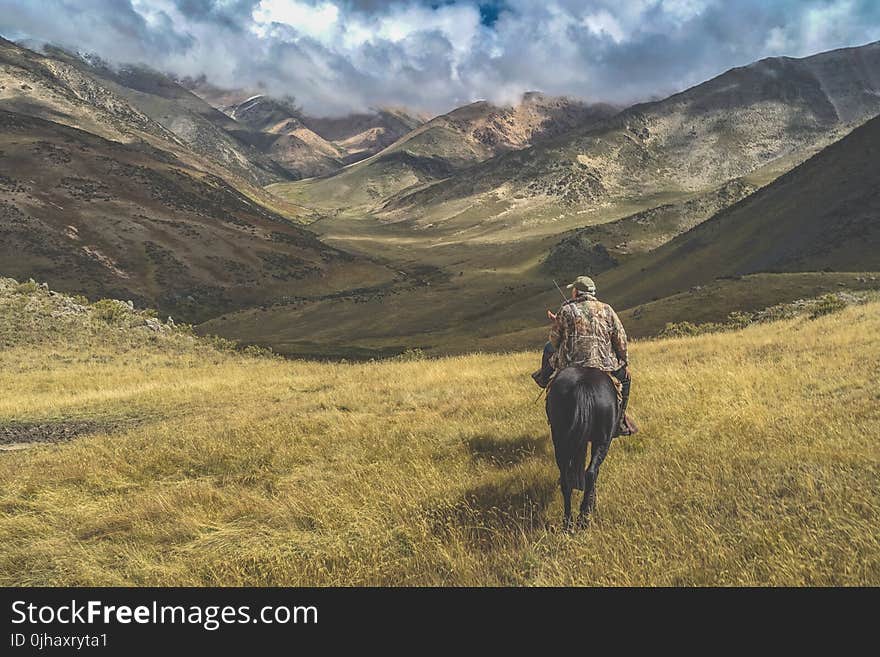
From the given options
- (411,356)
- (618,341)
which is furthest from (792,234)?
(618,341)

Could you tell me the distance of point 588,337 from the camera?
6.15 m

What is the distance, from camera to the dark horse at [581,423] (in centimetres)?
550

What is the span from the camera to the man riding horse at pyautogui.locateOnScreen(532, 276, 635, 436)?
608cm

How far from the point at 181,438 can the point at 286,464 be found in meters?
3.26

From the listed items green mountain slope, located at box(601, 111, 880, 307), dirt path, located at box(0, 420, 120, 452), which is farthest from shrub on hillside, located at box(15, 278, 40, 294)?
green mountain slope, located at box(601, 111, 880, 307)

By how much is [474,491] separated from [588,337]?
90.2 inches

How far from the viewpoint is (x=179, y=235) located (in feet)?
314

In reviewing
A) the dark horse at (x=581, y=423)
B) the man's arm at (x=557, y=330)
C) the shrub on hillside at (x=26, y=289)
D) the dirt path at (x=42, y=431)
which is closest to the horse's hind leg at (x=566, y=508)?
the dark horse at (x=581, y=423)

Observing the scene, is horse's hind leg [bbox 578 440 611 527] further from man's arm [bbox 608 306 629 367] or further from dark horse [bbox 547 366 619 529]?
man's arm [bbox 608 306 629 367]

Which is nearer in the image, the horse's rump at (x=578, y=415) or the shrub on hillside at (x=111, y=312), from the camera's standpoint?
the horse's rump at (x=578, y=415)

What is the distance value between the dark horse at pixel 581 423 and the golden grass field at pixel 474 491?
38 cm

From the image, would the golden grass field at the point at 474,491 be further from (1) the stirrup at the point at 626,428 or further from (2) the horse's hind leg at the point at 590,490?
(1) the stirrup at the point at 626,428

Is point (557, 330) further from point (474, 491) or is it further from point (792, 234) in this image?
point (792, 234)

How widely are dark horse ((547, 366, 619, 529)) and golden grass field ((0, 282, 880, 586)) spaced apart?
0.38m
